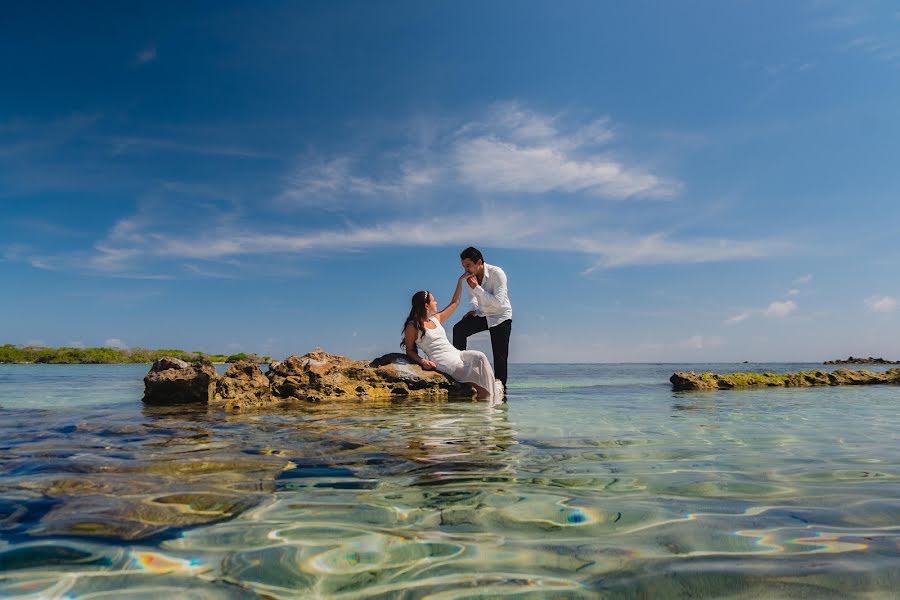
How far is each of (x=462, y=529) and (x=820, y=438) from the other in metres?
4.66

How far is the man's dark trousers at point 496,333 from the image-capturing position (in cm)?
1115

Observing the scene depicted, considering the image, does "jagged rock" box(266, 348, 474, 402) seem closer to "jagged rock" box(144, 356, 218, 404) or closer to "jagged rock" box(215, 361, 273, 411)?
"jagged rock" box(215, 361, 273, 411)

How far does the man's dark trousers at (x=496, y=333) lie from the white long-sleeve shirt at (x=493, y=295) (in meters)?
0.18

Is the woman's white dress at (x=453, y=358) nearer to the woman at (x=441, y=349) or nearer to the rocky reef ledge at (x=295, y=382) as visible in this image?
the woman at (x=441, y=349)

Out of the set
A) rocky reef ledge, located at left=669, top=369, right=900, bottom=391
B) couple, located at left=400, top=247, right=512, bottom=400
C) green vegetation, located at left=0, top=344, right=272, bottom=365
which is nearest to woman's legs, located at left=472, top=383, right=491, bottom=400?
couple, located at left=400, top=247, right=512, bottom=400

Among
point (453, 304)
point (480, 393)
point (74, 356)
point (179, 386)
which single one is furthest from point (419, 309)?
point (74, 356)

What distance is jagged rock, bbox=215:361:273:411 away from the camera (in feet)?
30.5

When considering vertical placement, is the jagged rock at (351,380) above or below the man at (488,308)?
below

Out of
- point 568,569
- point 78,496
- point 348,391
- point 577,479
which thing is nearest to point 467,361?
point 348,391

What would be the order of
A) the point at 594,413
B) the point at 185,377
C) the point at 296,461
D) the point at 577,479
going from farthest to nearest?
the point at 185,377 < the point at 594,413 < the point at 296,461 < the point at 577,479

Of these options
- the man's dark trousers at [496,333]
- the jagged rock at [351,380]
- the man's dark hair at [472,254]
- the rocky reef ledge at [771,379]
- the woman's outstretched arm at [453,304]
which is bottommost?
the rocky reef ledge at [771,379]

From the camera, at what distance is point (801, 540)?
2.23m

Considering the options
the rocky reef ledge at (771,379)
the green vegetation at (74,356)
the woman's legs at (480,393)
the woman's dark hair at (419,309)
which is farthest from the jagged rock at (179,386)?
the green vegetation at (74,356)

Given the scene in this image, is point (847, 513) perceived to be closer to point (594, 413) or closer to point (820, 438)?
point (820, 438)
